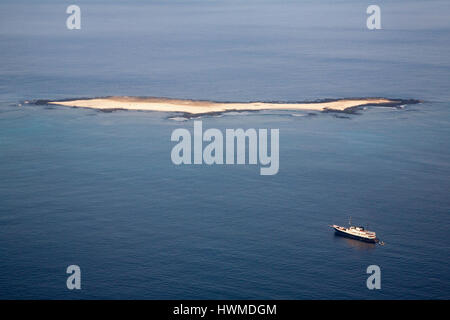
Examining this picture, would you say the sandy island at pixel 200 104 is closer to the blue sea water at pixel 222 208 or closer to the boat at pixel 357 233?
the blue sea water at pixel 222 208

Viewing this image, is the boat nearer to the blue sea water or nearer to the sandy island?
the blue sea water

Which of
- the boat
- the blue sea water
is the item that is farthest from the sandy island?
the boat

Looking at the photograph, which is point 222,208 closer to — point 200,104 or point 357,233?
point 357,233

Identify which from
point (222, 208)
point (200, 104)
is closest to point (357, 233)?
point (222, 208)

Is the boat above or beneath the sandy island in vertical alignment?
beneath

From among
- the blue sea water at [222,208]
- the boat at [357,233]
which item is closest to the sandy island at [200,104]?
the blue sea water at [222,208]
